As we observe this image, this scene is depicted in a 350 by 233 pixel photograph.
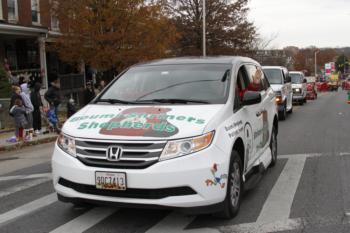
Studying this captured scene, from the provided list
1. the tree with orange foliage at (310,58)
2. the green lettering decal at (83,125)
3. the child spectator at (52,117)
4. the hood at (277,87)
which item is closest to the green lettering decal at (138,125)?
the green lettering decal at (83,125)

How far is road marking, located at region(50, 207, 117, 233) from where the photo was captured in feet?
16.3

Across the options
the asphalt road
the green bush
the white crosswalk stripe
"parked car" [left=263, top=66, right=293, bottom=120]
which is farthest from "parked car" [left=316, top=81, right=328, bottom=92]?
the white crosswalk stripe

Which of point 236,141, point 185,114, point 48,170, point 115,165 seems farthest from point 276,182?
point 48,170

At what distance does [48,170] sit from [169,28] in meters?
13.5

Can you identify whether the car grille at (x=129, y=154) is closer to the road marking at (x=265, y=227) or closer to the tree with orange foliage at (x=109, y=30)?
the road marking at (x=265, y=227)

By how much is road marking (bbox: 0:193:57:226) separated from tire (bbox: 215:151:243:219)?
230 centimetres

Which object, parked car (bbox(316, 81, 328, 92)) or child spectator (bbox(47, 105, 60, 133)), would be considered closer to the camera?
child spectator (bbox(47, 105, 60, 133))

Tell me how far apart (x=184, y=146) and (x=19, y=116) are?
8.77 meters

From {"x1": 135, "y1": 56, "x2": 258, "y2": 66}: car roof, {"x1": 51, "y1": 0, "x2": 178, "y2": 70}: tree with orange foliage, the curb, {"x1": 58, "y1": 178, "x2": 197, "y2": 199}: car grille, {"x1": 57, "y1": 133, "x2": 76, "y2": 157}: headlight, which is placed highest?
{"x1": 51, "y1": 0, "x2": 178, "y2": 70}: tree with orange foliage

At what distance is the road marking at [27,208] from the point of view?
5508 millimetres

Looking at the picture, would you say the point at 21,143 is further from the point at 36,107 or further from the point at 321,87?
the point at 321,87

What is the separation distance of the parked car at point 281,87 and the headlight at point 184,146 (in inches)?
446

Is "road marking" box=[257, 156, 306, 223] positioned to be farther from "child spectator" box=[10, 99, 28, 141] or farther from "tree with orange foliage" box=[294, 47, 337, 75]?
"tree with orange foliage" box=[294, 47, 337, 75]

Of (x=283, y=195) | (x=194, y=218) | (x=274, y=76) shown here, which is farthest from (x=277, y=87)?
(x=194, y=218)
